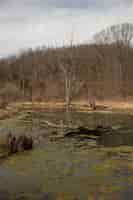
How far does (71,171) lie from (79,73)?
188 ft

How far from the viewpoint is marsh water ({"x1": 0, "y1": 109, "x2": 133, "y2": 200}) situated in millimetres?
9047

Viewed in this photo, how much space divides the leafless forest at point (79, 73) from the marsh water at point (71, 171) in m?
29.8

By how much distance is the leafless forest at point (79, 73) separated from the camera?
172ft

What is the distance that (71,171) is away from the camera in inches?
438

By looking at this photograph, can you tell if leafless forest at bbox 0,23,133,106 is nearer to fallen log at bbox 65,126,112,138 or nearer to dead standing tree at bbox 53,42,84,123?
dead standing tree at bbox 53,42,84,123

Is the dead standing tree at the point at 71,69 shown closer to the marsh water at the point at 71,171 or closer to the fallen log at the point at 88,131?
the fallen log at the point at 88,131

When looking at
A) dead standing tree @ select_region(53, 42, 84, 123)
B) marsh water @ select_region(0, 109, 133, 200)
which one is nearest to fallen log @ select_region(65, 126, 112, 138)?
marsh water @ select_region(0, 109, 133, 200)

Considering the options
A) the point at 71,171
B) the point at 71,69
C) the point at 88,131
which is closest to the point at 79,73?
the point at 71,69

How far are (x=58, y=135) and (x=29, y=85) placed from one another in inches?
1716

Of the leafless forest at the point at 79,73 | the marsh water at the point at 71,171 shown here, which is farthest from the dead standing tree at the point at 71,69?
the marsh water at the point at 71,171

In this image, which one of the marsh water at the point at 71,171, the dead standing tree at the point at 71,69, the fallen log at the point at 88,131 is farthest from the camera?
the dead standing tree at the point at 71,69

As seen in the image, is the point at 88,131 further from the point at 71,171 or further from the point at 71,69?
the point at 71,69

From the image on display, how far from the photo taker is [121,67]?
62.8m

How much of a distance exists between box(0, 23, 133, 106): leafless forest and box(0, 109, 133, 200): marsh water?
97.8 feet
